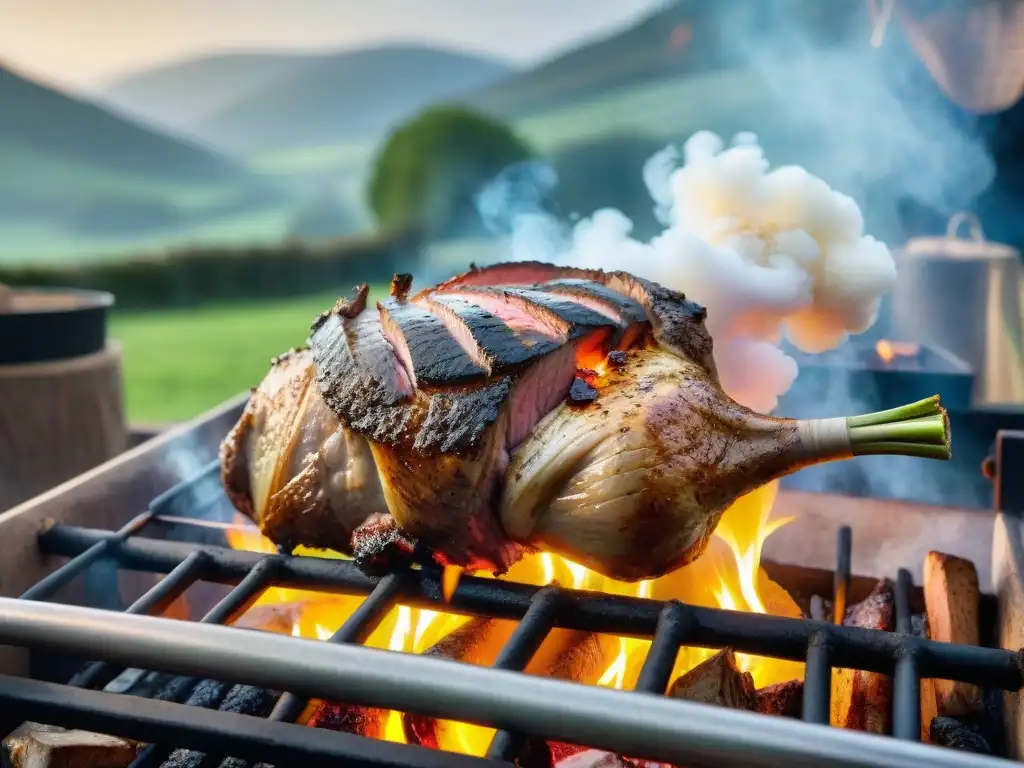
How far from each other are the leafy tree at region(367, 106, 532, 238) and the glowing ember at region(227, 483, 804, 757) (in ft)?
19.4

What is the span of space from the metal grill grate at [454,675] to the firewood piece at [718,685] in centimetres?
13

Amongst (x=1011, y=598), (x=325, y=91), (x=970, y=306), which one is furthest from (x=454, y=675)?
(x=325, y=91)

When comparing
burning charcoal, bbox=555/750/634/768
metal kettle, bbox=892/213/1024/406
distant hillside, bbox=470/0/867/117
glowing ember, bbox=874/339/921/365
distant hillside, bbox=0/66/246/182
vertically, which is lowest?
burning charcoal, bbox=555/750/634/768

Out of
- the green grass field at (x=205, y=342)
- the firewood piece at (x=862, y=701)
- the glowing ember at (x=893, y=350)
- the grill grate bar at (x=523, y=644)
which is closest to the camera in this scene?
the grill grate bar at (x=523, y=644)

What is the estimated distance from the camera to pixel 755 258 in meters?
2.90

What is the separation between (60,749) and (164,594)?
341 millimetres

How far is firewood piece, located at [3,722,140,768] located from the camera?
64.7 inches

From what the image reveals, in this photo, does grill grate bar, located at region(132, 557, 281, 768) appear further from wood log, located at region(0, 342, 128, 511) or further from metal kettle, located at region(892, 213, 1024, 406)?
metal kettle, located at region(892, 213, 1024, 406)

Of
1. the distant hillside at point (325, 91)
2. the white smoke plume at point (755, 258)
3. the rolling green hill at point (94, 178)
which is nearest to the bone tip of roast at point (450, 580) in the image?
the white smoke plume at point (755, 258)

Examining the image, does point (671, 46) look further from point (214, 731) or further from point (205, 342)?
point (214, 731)

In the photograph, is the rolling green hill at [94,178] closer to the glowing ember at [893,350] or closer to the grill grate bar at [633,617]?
the glowing ember at [893,350]

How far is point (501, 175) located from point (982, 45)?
402 cm

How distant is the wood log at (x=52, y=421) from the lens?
367 cm

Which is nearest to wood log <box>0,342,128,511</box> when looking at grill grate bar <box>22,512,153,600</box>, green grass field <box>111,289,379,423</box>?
grill grate bar <box>22,512,153,600</box>
